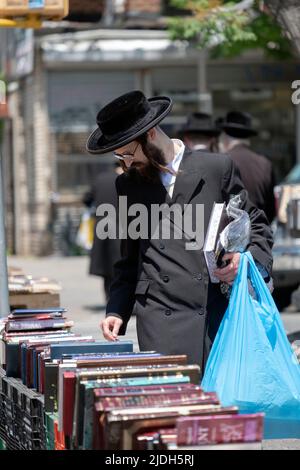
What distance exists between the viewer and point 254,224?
532cm

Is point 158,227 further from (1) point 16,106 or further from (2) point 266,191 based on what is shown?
(1) point 16,106

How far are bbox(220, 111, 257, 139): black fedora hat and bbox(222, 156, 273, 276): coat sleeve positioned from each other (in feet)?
15.4

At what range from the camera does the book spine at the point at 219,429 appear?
139 inches

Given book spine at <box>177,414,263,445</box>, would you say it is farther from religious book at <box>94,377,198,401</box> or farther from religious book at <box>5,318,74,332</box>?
religious book at <box>5,318,74,332</box>

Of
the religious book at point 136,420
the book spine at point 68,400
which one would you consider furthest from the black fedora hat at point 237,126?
the religious book at point 136,420

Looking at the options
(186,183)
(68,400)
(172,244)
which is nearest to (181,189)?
(186,183)

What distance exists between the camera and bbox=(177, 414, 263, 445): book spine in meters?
3.53

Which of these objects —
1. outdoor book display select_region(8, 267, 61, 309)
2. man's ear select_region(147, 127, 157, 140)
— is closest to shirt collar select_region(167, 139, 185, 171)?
man's ear select_region(147, 127, 157, 140)

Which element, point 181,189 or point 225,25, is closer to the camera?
point 181,189

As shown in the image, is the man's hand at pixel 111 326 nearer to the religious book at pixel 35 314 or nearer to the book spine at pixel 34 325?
the book spine at pixel 34 325

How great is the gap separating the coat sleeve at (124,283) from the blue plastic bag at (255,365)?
580 mm

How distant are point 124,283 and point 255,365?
0.91 meters

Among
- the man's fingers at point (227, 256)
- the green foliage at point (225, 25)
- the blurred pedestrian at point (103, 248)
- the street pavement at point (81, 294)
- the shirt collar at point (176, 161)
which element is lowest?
the street pavement at point (81, 294)

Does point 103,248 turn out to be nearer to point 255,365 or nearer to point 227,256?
point 227,256
